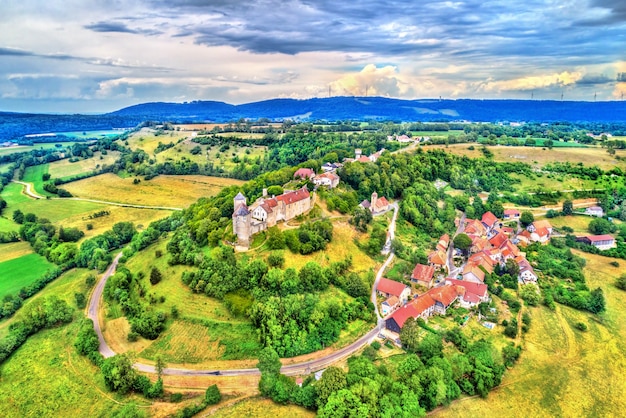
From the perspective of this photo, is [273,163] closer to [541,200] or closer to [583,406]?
[541,200]

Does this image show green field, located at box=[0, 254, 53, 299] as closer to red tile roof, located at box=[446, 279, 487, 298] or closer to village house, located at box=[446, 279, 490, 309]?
village house, located at box=[446, 279, 490, 309]

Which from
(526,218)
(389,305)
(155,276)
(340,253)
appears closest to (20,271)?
(155,276)

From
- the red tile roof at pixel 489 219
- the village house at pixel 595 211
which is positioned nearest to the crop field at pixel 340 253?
the red tile roof at pixel 489 219

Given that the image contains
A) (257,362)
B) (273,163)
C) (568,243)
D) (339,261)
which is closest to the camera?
(257,362)

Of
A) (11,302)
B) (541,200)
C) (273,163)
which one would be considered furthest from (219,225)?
(541,200)

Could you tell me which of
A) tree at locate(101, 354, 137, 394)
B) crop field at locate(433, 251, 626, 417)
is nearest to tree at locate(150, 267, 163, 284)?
tree at locate(101, 354, 137, 394)

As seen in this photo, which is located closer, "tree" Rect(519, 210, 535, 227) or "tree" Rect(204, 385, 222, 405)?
"tree" Rect(204, 385, 222, 405)

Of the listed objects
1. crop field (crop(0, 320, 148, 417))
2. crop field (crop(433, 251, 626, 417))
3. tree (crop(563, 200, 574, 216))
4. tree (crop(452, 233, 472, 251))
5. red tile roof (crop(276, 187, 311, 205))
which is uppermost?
red tile roof (crop(276, 187, 311, 205))

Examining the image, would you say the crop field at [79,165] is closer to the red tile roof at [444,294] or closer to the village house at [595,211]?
the red tile roof at [444,294]
